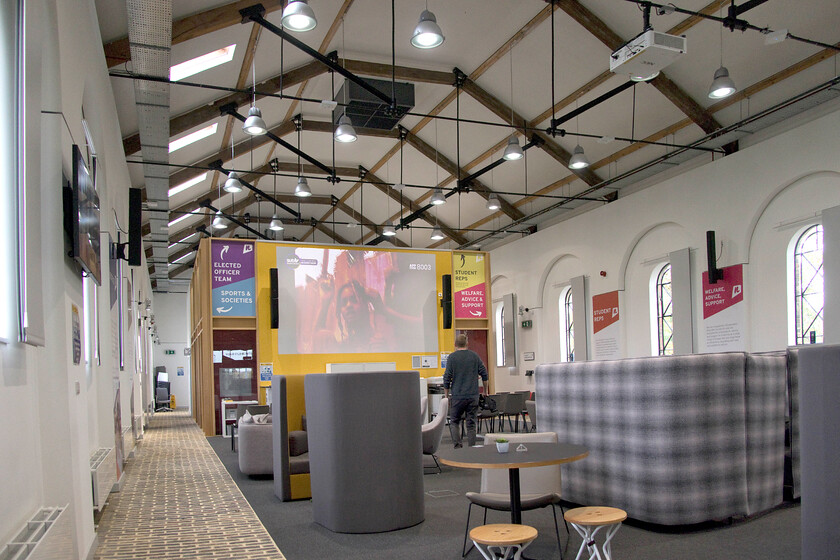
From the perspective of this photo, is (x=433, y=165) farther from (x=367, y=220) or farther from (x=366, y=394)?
(x=366, y=394)

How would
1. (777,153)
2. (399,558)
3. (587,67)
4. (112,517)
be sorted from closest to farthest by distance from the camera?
(399,558)
(112,517)
(777,153)
(587,67)

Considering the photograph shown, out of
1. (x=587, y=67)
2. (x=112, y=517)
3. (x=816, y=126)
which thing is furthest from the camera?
(x=587, y=67)

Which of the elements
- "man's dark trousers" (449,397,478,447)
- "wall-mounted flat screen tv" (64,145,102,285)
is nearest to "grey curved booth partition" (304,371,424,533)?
"wall-mounted flat screen tv" (64,145,102,285)

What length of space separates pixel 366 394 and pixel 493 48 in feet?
Result: 28.4

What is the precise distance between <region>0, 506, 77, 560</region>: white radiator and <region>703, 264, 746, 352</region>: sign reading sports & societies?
980 centimetres

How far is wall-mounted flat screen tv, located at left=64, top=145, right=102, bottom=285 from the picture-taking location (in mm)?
3500

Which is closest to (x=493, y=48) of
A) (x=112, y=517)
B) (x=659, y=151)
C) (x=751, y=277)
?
(x=659, y=151)

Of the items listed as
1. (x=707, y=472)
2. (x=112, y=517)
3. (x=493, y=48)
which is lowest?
(x=112, y=517)

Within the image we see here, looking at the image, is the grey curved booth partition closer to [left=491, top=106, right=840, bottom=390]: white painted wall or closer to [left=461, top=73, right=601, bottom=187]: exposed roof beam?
[left=491, top=106, right=840, bottom=390]: white painted wall

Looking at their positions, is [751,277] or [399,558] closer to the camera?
[399,558]

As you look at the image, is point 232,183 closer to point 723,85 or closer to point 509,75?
point 509,75

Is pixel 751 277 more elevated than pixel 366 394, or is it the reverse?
pixel 751 277

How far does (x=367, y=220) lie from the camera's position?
66.1ft

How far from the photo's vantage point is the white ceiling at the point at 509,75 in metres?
9.09
